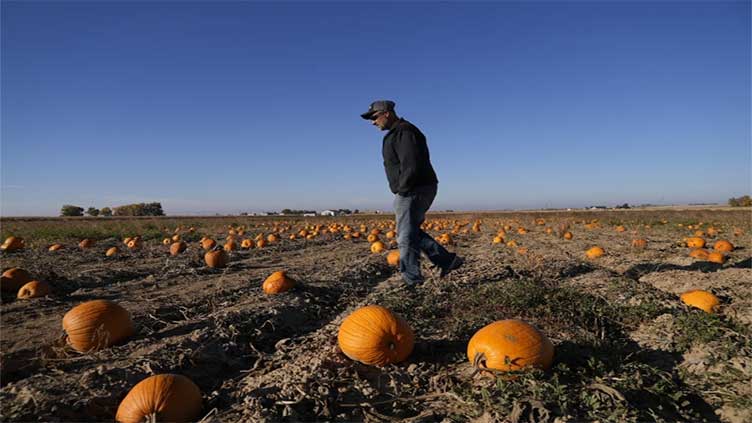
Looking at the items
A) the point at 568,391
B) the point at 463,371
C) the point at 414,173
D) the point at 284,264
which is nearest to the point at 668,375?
the point at 568,391

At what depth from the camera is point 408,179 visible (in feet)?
14.2

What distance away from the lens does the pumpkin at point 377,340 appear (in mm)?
2598

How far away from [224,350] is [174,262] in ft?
17.3

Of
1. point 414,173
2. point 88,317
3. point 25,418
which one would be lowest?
point 25,418

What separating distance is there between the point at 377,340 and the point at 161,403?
1.31 meters

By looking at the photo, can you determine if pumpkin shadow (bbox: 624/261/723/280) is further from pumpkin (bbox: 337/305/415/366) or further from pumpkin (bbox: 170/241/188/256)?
pumpkin (bbox: 170/241/188/256)

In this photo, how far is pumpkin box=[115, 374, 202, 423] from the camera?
82.2 inches

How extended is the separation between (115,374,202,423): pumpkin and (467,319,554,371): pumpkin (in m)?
1.73

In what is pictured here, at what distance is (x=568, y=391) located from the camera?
2.19m

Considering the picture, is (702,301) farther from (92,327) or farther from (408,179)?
→ (92,327)

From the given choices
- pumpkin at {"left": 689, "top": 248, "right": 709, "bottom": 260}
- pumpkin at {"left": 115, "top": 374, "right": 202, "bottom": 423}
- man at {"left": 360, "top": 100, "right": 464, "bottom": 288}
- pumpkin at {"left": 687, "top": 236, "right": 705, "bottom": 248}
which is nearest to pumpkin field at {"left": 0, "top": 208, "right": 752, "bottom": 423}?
pumpkin at {"left": 115, "top": 374, "right": 202, "bottom": 423}

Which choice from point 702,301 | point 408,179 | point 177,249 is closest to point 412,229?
point 408,179

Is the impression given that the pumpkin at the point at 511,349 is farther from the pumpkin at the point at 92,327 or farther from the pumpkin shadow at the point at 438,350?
the pumpkin at the point at 92,327

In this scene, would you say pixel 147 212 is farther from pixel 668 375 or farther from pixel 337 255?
pixel 668 375
